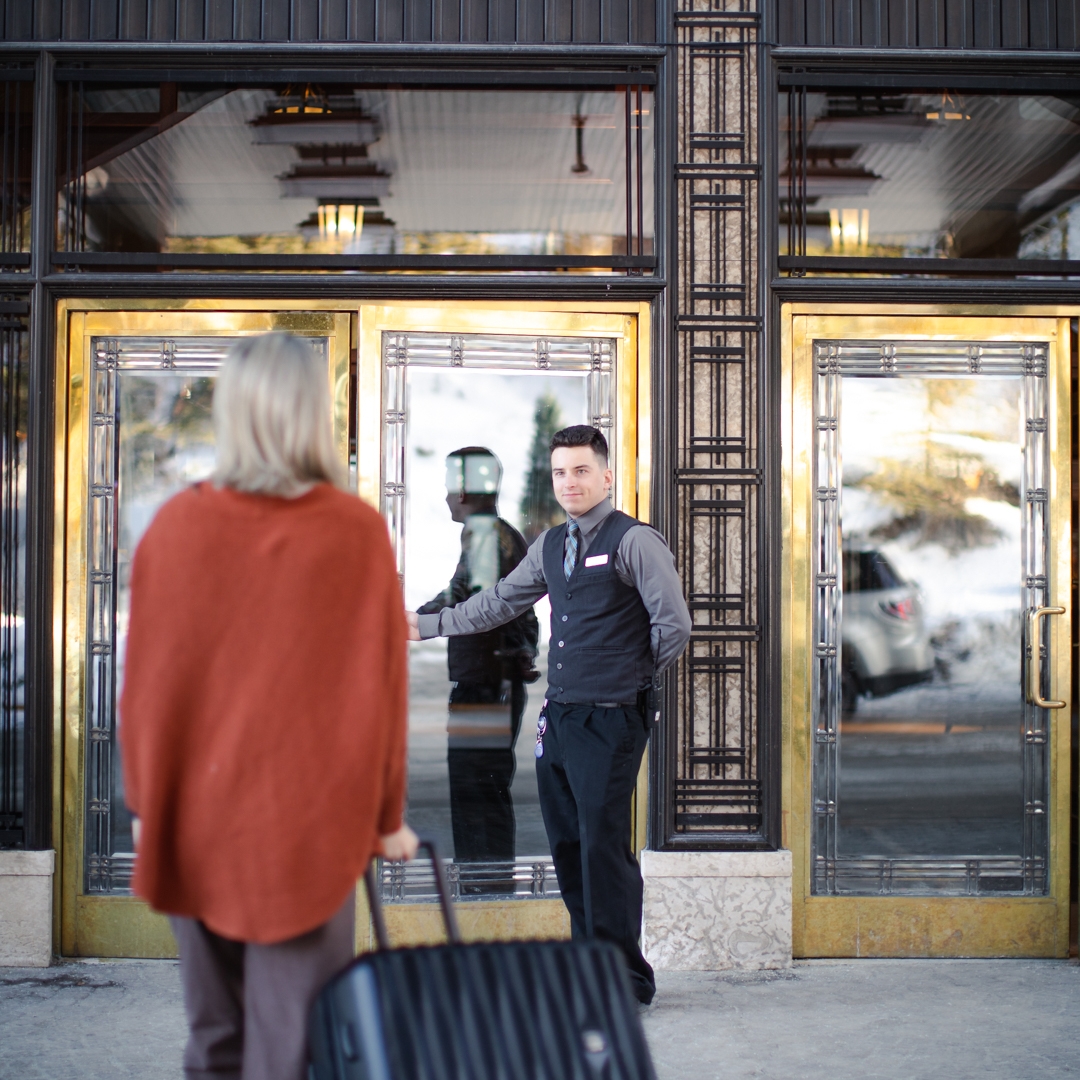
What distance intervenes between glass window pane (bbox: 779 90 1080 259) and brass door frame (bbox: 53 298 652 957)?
2.85 feet

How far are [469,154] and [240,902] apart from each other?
11.3 feet

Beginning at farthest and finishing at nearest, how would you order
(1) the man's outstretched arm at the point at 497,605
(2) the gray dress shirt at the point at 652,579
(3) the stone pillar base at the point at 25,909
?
(3) the stone pillar base at the point at 25,909
(1) the man's outstretched arm at the point at 497,605
(2) the gray dress shirt at the point at 652,579

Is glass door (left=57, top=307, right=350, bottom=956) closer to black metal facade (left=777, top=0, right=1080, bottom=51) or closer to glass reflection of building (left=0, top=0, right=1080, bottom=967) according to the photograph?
glass reflection of building (left=0, top=0, right=1080, bottom=967)

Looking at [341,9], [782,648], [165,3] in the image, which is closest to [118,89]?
[165,3]

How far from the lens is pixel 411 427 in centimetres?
439

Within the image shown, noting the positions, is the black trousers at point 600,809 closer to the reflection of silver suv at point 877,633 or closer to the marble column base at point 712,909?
the marble column base at point 712,909

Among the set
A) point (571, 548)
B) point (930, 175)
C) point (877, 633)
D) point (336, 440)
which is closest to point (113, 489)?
point (336, 440)

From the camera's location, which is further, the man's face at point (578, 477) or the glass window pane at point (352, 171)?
the glass window pane at point (352, 171)

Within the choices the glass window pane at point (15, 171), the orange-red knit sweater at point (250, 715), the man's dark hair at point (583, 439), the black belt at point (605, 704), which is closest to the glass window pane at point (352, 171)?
the glass window pane at point (15, 171)

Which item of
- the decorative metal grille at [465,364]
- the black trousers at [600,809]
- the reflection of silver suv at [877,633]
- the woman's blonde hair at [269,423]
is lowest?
the black trousers at [600,809]

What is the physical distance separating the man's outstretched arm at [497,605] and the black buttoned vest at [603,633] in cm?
26

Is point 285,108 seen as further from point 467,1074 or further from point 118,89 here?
point 467,1074

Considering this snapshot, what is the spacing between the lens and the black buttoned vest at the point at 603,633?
3.58m

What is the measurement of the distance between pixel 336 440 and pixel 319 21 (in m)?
1.64
